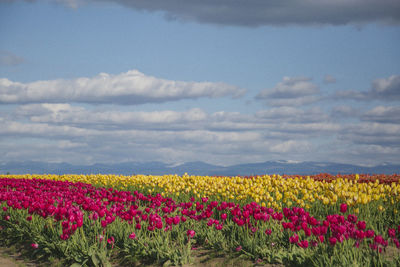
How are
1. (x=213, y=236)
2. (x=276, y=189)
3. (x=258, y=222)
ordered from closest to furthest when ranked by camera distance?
(x=213, y=236) < (x=258, y=222) < (x=276, y=189)

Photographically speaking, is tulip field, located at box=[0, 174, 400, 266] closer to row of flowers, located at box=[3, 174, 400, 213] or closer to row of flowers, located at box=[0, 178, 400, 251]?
row of flowers, located at box=[0, 178, 400, 251]

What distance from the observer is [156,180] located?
52.9ft

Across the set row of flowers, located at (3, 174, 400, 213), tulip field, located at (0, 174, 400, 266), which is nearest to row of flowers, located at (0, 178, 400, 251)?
tulip field, located at (0, 174, 400, 266)

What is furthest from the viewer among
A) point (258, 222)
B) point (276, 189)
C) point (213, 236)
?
point (276, 189)

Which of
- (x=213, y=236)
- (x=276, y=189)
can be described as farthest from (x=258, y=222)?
(x=276, y=189)

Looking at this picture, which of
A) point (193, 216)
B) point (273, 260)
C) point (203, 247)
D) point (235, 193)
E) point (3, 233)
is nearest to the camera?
point (273, 260)

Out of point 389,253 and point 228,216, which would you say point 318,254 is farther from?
point 228,216

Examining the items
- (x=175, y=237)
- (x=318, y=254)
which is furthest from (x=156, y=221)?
(x=318, y=254)

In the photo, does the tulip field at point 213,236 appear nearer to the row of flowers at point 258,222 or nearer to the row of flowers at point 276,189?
the row of flowers at point 258,222

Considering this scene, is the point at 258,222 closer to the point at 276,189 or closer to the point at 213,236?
the point at 213,236

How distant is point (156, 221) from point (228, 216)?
1.89 m

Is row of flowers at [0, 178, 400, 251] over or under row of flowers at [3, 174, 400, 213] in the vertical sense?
under

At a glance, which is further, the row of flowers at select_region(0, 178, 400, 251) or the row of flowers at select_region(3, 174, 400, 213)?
the row of flowers at select_region(3, 174, 400, 213)

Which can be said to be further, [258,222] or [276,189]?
[276,189]
